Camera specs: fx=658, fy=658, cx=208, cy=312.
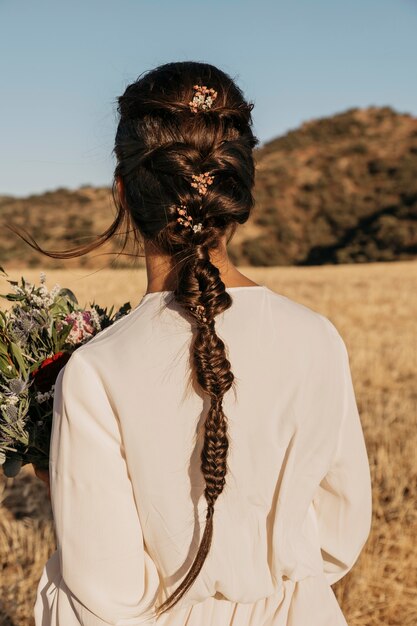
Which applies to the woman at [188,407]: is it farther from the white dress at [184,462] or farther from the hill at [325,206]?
the hill at [325,206]

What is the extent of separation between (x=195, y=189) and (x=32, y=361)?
0.83 m

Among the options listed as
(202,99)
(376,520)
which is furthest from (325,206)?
(202,99)

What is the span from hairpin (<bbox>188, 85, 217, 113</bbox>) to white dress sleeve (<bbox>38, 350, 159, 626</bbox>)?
649mm

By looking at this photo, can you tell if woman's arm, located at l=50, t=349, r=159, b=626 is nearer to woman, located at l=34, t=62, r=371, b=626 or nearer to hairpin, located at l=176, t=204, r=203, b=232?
woman, located at l=34, t=62, r=371, b=626

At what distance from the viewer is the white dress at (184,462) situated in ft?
5.05

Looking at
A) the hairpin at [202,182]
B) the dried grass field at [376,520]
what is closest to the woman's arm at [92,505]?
the hairpin at [202,182]

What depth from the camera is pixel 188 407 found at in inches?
61.9

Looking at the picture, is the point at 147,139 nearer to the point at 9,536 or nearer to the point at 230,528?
the point at 230,528

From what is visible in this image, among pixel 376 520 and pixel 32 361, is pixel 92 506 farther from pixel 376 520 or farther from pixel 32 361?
pixel 376 520

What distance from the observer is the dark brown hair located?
1.50 m

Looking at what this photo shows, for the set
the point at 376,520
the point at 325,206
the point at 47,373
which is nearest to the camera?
the point at 47,373

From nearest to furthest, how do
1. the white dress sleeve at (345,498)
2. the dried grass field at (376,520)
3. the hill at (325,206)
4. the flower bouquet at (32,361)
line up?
the white dress sleeve at (345,498) < the flower bouquet at (32,361) < the dried grass field at (376,520) < the hill at (325,206)

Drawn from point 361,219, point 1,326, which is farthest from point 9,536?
point 361,219

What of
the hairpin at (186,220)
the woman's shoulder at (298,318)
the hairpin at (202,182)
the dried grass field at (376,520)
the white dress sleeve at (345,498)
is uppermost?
the hairpin at (202,182)
